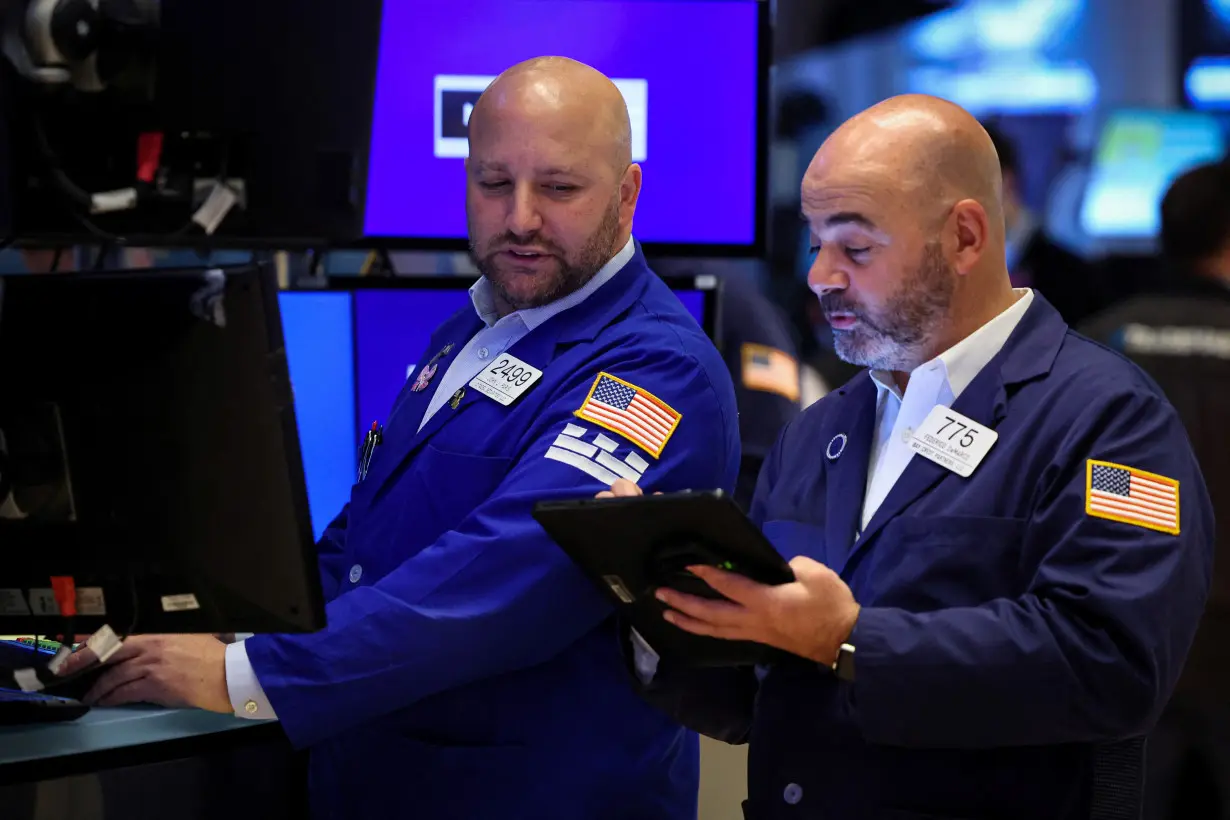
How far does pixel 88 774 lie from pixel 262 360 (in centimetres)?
58

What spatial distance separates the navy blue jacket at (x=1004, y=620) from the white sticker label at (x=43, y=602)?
2.20ft

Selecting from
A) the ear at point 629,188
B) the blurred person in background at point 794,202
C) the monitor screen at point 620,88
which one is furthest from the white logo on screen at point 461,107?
the blurred person in background at point 794,202

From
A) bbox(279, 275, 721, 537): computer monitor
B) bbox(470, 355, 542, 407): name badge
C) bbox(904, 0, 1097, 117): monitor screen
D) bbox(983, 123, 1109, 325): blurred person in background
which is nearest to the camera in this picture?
bbox(470, 355, 542, 407): name badge

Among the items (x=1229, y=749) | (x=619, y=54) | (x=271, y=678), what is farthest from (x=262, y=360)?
(x=1229, y=749)

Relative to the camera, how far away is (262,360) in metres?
1.49

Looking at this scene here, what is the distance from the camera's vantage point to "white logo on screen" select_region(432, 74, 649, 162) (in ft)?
9.50

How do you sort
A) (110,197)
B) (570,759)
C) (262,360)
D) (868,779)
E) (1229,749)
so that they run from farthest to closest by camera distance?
(1229,749) → (110,197) → (570,759) → (868,779) → (262,360)

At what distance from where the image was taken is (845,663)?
5.10ft

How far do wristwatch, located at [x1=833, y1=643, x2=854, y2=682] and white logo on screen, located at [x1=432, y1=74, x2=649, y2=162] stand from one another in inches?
60.8

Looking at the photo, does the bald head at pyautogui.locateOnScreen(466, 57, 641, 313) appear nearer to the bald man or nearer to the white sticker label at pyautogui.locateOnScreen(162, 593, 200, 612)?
the bald man

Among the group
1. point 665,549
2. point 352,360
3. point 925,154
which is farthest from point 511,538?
point 352,360

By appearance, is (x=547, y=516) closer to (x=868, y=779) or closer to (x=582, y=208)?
(x=868, y=779)

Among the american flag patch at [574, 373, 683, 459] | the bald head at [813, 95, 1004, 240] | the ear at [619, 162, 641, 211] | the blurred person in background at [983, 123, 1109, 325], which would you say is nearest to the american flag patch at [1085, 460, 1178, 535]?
the bald head at [813, 95, 1004, 240]

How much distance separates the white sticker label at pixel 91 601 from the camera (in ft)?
5.23
